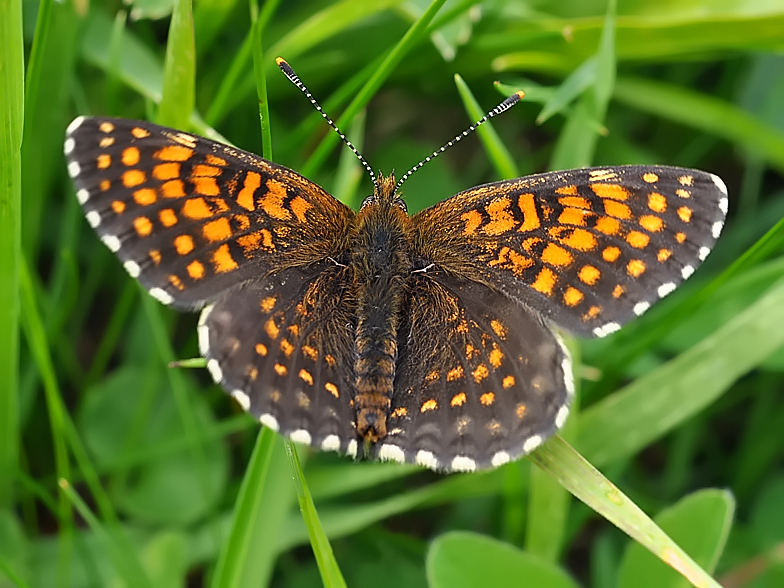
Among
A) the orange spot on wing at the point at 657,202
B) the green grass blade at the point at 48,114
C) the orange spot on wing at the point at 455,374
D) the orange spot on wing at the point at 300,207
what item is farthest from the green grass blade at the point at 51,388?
the orange spot on wing at the point at 657,202

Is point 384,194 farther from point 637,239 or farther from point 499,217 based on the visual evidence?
point 637,239

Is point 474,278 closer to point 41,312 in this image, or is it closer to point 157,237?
point 157,237

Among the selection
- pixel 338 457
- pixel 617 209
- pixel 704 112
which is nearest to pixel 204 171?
pixel 617 209

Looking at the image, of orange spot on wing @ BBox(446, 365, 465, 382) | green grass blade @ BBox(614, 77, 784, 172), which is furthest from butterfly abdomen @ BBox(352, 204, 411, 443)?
green grass blade @ BBox(614, 77, 784, 172)

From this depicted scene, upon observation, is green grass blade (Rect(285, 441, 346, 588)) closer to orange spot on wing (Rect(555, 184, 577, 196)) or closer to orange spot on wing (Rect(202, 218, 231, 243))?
orange spot on wing (Rect(202, 218, 231, 243))

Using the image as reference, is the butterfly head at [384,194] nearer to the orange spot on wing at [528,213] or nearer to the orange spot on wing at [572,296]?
the orange spot on wing at [528,213]
